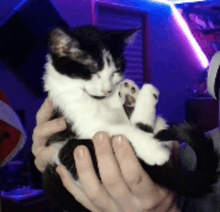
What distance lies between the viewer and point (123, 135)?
2.81ft

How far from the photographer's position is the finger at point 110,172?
0.82m

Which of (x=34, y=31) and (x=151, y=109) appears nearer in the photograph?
(x=151, y=109)

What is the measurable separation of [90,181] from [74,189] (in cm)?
10

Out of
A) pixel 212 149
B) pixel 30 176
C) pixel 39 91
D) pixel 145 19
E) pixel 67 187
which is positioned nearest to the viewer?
pixel 212 149

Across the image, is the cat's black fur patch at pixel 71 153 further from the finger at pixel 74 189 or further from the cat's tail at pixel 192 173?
the cat's tail at pixel 192 173

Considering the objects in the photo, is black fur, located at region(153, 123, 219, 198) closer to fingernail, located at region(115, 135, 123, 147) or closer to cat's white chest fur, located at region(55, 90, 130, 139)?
fingernail, located at region(115, 135, 123, 147)

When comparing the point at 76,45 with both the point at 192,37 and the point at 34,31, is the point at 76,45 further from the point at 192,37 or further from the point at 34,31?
the point at 192,37

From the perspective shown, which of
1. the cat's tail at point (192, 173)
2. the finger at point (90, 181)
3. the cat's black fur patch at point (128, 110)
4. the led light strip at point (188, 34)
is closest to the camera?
the cat's tail at point (192, 173)

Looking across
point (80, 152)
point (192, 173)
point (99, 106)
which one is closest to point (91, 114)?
point (99, 106)

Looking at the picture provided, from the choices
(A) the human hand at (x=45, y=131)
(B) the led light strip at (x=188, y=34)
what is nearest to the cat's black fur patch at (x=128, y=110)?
(A) the human hand at (x=45, y=131)

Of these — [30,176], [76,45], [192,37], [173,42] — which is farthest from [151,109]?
[192,37]

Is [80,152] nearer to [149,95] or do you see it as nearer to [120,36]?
[149,95]

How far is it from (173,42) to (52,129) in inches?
165

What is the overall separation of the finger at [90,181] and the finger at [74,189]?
6 centimetres
